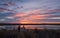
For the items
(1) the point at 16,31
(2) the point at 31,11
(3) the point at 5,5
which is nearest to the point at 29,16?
(2) the point at 31,11

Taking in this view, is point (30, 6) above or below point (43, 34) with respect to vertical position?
above

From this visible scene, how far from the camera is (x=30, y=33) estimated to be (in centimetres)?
322

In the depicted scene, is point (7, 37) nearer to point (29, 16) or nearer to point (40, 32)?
point (40, 32)

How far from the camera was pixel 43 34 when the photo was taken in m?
3.24

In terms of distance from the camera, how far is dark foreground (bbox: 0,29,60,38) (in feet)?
10.5

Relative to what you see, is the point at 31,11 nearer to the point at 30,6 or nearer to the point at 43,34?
the point at 30,6

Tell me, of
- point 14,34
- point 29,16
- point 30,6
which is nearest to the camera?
point 14,34

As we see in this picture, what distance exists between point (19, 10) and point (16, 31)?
1.54 metres

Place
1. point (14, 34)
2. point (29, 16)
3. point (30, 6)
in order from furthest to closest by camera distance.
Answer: point (30, 6) < point (29, 16) < point (14, 34)

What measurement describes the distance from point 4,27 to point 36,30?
2.20 ft

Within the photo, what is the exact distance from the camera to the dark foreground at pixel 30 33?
3.21m

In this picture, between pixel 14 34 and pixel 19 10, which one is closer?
pixel 14 34

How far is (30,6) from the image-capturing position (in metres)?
4.75

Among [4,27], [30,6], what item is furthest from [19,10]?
[4,27]
